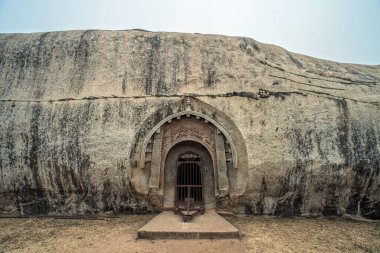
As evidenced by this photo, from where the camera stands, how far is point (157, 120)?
25.5ft

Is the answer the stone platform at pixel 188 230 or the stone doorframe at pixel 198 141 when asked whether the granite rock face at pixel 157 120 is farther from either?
the stone platform at pixel 188 230

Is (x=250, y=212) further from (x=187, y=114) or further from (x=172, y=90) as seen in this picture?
(x=172, y=90)

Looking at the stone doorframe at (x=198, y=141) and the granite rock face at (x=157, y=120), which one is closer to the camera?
the stone doorframe at (x=198, y=141)

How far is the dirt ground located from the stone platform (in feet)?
0.46

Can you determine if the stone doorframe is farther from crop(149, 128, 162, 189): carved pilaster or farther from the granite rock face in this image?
the granite rock face

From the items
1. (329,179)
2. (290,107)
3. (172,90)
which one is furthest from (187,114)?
(329,179)

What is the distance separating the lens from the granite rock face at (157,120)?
743 centimetres

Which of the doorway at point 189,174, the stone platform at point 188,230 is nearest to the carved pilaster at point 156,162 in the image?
the doorway at point 189,174

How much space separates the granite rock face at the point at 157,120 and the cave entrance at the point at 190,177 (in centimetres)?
102

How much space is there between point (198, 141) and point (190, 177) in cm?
106

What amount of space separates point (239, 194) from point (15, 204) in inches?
223

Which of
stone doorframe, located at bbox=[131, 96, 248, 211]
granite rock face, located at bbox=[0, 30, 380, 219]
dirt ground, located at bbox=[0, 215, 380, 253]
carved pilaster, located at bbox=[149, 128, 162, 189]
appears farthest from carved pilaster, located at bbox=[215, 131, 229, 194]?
carved pilaster, located at bbox=[149, 128, 162, 189]

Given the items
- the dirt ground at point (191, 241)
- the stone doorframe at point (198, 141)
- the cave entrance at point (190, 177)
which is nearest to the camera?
the dirt ground at point (191, 241)

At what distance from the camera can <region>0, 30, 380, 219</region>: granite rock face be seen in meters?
7.43
